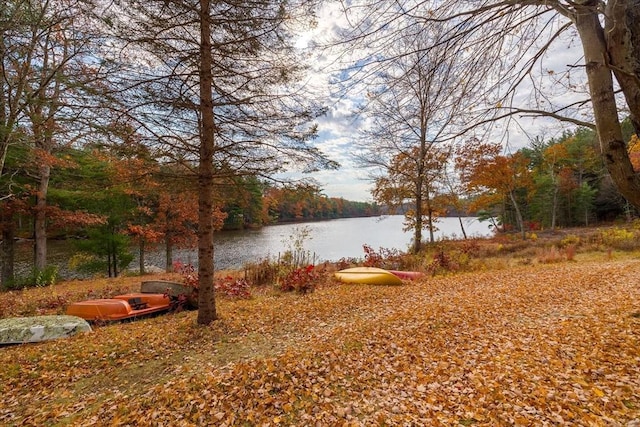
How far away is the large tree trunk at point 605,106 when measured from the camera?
2.10 m

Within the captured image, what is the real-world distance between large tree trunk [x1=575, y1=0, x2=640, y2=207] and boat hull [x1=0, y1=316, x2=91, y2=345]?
22.7ft

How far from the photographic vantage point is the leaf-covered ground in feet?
8.19

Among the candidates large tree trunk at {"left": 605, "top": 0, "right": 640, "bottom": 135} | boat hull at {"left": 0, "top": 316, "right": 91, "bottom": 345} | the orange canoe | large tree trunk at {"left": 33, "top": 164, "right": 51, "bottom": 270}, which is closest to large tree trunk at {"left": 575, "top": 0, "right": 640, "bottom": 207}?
large tree trunk at {"left": 605, "top": 0, "right": 640, "bottom": 135}

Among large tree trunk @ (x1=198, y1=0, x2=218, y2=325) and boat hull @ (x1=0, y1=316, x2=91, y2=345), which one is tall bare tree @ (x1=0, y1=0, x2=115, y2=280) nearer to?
large tree trunk @ (x1=198, y1=0, x2=218, y2=325)

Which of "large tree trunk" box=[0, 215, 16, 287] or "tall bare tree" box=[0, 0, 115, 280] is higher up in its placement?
"tall bare tree" box=[0, 0, 115, 280]

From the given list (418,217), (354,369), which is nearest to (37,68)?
(354,369)

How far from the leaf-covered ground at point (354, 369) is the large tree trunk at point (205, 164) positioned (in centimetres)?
→ 98

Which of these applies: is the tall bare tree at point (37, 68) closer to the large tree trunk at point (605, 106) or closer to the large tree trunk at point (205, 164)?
the large tree trunk at point (205, 164)

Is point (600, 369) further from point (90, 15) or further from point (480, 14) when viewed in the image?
point (90, 15)

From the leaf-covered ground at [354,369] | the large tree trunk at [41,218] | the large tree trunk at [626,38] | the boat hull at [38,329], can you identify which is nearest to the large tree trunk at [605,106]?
the large tree trunk at [626,38]

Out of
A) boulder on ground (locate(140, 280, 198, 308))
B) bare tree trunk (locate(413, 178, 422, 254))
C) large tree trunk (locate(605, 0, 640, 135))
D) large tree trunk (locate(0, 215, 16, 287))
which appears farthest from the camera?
bare tree trunk (locate(413, 178, 422, 254))

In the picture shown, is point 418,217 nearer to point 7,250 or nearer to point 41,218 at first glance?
point 41,218

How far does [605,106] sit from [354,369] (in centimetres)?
329

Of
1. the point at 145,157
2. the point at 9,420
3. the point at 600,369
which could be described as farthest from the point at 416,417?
the point at 145,157
